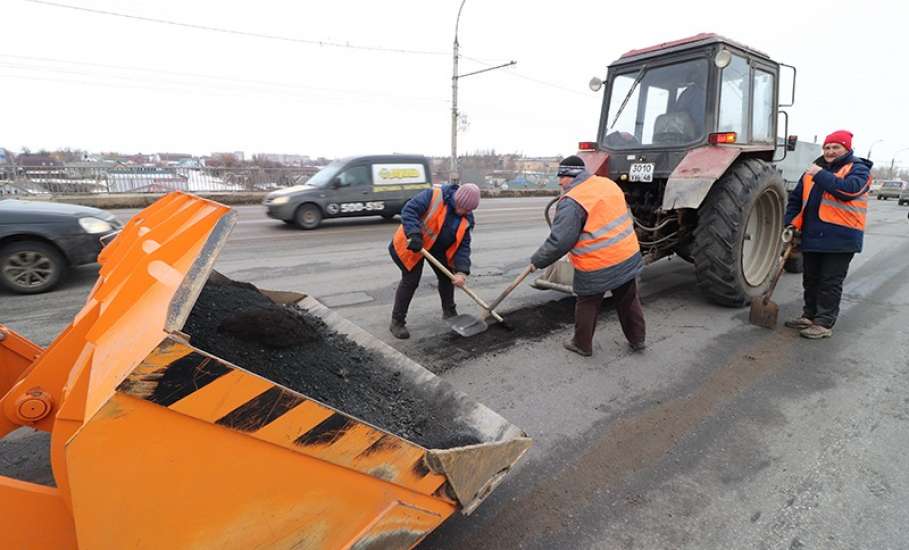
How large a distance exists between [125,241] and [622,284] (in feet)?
10.7

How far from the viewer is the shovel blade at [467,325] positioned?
147 inches

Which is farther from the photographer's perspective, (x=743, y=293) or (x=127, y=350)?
(x=743, y=293)

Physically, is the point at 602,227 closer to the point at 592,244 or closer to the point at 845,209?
the point at 592,244

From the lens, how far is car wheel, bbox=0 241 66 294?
464 centimetres

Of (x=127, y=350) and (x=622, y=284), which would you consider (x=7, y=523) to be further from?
(x=622, y=284)

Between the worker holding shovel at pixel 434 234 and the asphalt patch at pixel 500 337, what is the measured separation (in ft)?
1.22

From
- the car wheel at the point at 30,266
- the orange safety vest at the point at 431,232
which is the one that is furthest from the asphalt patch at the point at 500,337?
the car wheel at the point at 30,266

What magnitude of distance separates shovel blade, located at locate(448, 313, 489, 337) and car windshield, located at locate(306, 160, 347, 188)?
7279 millimetres

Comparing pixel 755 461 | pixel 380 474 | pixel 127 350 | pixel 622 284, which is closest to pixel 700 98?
pixel 622 284

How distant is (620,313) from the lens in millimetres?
3594

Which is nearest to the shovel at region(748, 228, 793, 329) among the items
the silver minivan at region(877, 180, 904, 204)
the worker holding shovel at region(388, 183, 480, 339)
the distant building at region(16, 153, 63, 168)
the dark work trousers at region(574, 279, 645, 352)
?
the dark work trousers at region(574, 279, 645, 352)

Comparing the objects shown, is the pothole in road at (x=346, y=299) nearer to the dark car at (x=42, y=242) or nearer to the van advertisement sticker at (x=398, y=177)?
the dark car at (x=42, y=242)

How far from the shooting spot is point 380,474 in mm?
1375

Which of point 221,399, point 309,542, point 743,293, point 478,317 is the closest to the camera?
point 221,399
